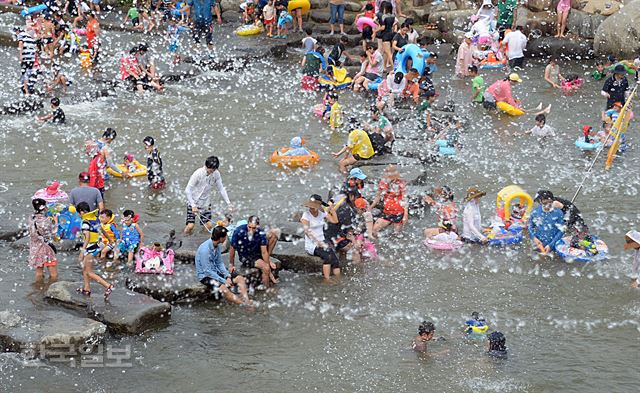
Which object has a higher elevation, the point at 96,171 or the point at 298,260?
the point at 96,171

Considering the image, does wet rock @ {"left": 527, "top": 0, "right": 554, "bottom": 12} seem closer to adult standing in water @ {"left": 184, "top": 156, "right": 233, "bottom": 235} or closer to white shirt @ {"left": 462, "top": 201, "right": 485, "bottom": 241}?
white shirt @ {"left": 462, "top": 201, "right": 485, "bottom": 241}

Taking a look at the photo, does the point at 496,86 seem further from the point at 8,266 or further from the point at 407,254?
the point at 8,266

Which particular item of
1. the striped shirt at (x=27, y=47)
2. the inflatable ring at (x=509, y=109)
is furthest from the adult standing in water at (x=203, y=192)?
the inflatable ring at (x=509, y=109)

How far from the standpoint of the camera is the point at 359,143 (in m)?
18.0

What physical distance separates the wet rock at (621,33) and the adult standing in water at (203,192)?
15.1m

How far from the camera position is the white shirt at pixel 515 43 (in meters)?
25.1

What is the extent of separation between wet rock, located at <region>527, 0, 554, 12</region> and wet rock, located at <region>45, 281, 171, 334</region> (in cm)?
1914

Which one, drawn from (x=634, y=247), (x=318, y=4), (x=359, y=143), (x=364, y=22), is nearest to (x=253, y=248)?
(x=359, y=143)

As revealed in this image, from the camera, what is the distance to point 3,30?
86.5 ft

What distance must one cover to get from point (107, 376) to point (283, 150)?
26.8ft

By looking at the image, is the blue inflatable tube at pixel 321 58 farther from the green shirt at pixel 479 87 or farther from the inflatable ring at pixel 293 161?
the inflatable ring at pixel 293 161

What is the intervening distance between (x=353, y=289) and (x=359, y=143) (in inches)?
201

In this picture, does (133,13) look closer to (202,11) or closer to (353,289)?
(202,11)

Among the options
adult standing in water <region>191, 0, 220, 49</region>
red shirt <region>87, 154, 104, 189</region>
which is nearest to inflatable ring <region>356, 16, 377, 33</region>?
adult standing in water <region>191, 0, 220, 49</region>
